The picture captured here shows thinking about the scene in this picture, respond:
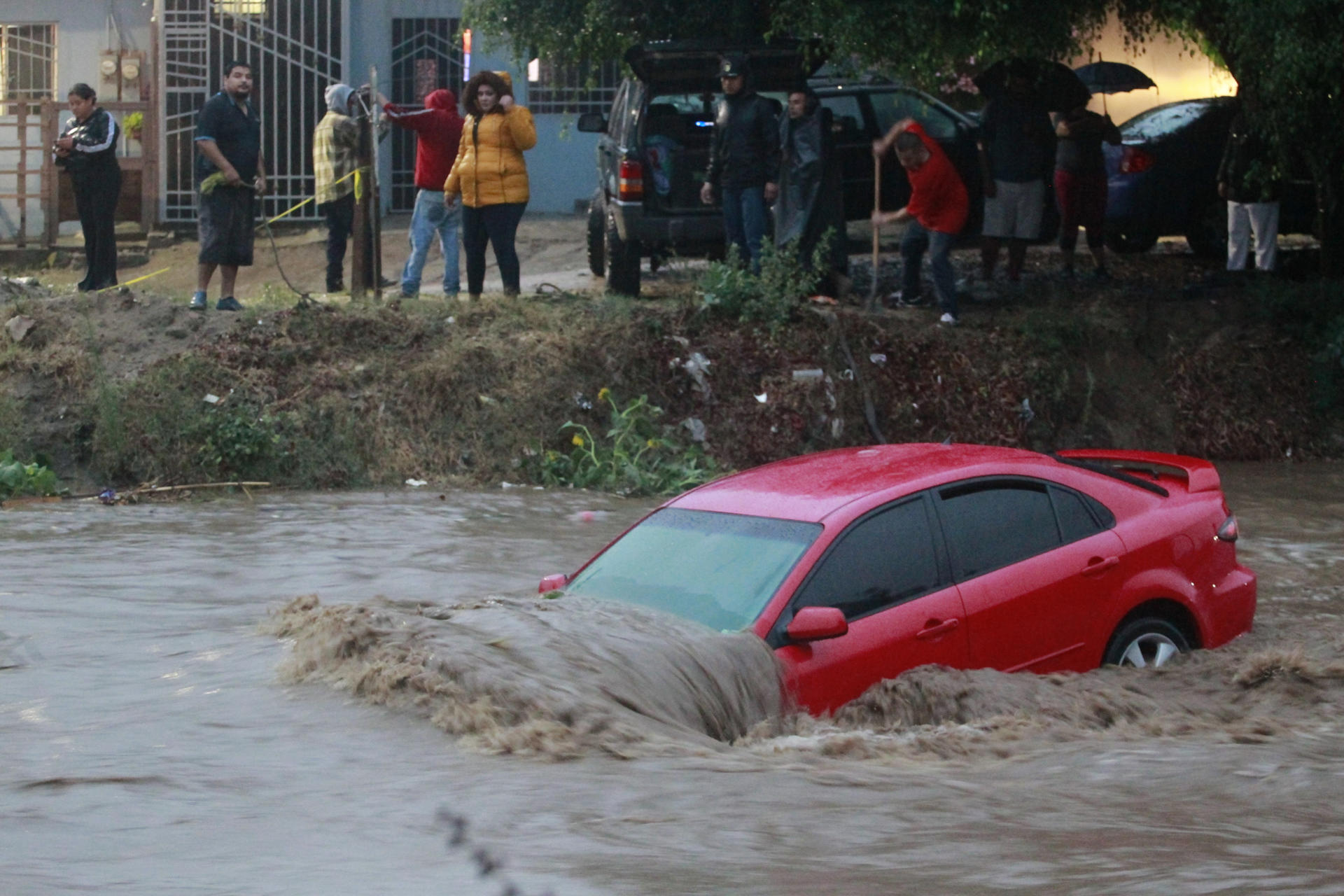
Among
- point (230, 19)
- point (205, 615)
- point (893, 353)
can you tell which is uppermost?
point (230, 19)

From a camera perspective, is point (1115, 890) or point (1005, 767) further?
point (1005, 767)

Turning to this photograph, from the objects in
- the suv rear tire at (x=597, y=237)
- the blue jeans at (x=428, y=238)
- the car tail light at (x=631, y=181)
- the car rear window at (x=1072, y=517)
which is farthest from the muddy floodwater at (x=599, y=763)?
the suv rear tire at (x=597, y=237)

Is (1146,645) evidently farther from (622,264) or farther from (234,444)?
(622,264)

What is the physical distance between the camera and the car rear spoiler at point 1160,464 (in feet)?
23.6

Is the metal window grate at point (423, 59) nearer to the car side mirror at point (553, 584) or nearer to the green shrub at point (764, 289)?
the green shrub at point (764, 289)

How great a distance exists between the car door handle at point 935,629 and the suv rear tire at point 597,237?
10263 millimetres

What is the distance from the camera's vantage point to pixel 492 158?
12.8 m

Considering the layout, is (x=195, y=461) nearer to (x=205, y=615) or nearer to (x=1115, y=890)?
(x=205, y=615)

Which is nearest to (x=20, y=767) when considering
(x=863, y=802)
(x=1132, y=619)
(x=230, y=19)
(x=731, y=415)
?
(x=863, y=802)

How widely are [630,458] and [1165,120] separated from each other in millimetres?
8250

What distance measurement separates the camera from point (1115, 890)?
12.7 feet

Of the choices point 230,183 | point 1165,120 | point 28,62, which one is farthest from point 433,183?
point 28,62

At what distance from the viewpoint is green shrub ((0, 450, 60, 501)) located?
1088 cm

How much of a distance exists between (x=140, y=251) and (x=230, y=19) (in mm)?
3436
